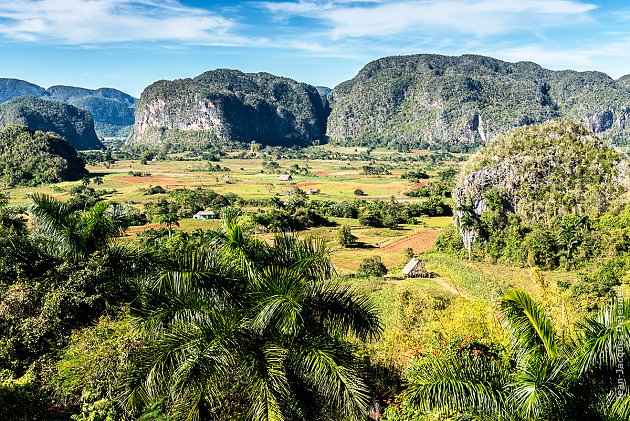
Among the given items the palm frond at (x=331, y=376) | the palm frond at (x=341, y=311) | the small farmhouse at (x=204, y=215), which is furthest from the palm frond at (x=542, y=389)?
the small farmhouse at (x=204, y=215)

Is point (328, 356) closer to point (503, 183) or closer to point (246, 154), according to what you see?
point (503, 183)

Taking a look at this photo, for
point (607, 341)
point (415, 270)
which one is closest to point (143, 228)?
point (415, 270)

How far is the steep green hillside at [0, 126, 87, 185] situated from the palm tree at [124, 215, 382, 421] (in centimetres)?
8399

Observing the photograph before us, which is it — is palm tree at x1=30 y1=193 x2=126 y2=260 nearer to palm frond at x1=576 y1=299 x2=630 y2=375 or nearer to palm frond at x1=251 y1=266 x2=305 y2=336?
Answer: palm frond at x1=251 y1=266 x2=305 y2=336

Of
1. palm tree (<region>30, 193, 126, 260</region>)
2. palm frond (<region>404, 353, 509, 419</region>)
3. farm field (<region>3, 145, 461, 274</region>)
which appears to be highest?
palm tree (<region>30, 193, 126, 260</region>)

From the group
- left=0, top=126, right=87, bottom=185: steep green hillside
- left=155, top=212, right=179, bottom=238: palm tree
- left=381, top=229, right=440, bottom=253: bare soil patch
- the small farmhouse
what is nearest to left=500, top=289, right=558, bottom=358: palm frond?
left=381, top=229, right=440, bottom=253: bare soil patch

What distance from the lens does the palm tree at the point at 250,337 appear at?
5398mm

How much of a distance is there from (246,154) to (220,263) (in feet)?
459

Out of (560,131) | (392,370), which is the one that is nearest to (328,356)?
(392,370)

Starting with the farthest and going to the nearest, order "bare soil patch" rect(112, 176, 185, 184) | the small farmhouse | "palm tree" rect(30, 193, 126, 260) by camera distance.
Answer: "bare soil patch" rect(112, 176, 185, 184) → the small farmhouse → "palm tree" rect(30, 193, 126, 260)

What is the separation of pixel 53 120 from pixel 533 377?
21121 cm

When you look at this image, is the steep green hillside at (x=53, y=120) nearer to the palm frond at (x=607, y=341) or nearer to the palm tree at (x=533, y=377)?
the palm tree at (x=533, y=377)

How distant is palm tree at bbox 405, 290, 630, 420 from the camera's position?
5129mm

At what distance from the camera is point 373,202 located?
212ft
